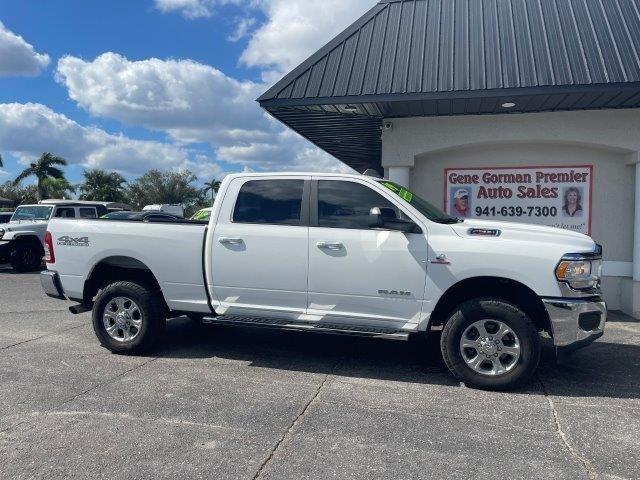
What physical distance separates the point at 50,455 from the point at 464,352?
11.3 ft

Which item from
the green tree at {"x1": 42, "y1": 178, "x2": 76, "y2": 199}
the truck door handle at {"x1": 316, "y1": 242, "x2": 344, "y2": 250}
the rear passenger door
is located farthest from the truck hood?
the green tree at {"x1": 42, "y1": 178, "x2": 76, "y2": 199}

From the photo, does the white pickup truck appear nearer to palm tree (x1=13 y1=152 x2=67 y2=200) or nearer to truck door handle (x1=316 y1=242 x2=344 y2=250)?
truck door handle (x1=316 y1=242 x2=344 y2=250)

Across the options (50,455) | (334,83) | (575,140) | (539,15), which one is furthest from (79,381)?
(539,15)

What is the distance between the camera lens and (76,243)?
243 inches

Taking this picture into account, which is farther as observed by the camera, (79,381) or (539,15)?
(539,15)

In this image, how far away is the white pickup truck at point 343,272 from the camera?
4.81m

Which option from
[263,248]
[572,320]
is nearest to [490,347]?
[572,320]

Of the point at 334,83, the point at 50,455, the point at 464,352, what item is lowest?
the point at 50,455

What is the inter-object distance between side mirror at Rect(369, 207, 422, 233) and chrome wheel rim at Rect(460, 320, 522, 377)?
105cm

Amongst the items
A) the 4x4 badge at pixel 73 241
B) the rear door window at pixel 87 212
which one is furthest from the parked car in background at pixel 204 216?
the rear door window at pixel 87 212

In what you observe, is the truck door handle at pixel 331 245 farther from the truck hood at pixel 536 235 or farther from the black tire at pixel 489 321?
the black tire at pixel 489 321

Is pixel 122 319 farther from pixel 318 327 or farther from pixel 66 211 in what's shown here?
pixel 66 211

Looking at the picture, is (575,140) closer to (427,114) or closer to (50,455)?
(427,114)

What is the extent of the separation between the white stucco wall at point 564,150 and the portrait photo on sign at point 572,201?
0.76ft
